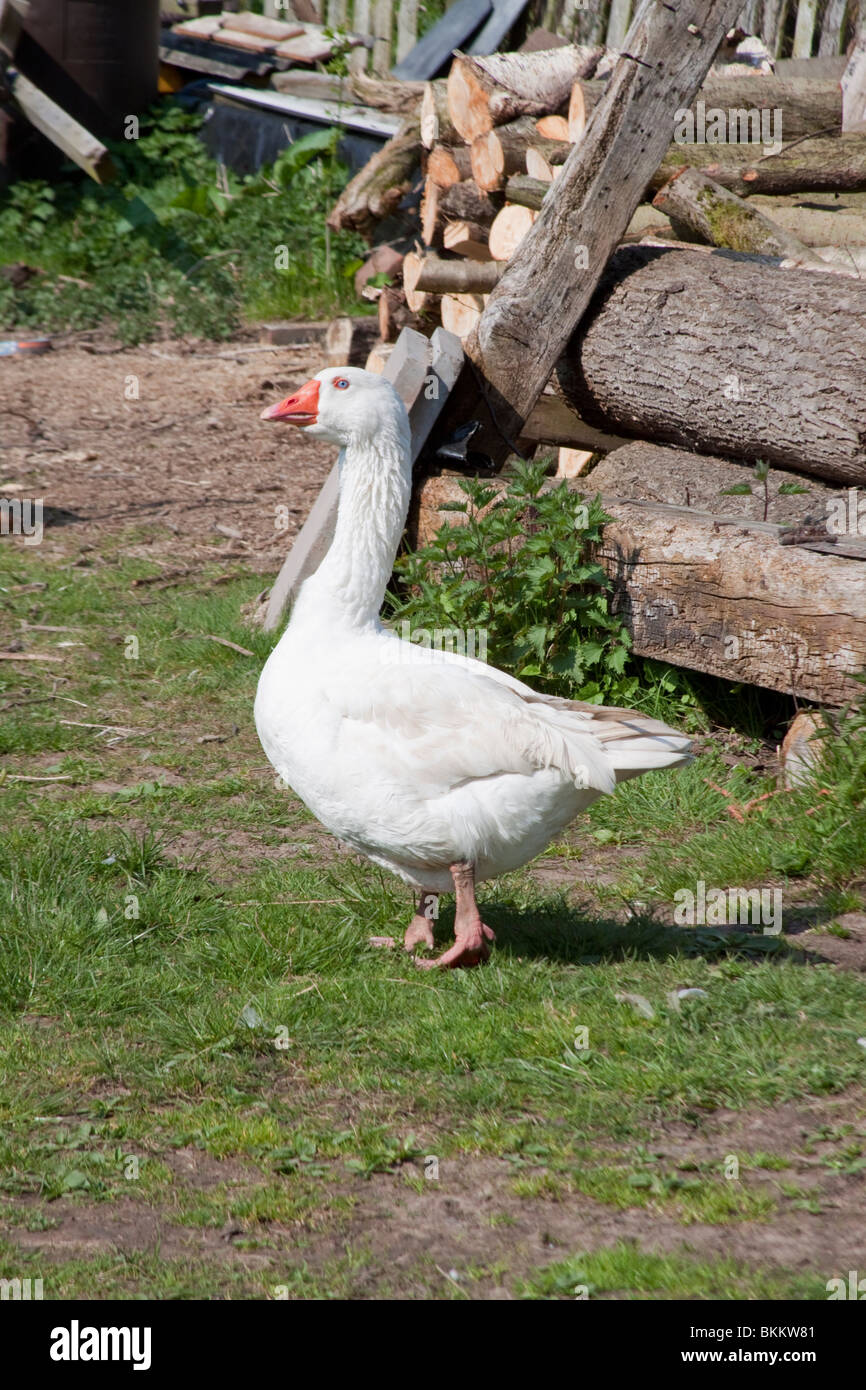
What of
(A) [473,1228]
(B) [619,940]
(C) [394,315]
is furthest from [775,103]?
(A) [473,1228]

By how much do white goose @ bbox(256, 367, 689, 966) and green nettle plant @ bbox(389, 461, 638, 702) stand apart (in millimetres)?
1535

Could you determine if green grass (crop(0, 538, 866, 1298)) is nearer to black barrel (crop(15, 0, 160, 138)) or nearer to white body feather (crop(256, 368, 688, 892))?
white body feather (crop(256, 368, 688, 892))

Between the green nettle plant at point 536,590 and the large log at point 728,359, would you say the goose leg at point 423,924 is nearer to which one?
the green nettle plant at point 536,590

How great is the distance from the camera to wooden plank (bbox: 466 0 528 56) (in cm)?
1286

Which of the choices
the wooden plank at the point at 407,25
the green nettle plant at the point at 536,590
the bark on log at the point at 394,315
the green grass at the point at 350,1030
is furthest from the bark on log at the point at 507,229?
the wooden plank at the point at 407,25

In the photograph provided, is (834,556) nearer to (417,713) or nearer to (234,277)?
(417,713)

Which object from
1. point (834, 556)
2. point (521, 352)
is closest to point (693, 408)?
point (521, 352)

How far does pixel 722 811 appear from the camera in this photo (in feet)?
17.1

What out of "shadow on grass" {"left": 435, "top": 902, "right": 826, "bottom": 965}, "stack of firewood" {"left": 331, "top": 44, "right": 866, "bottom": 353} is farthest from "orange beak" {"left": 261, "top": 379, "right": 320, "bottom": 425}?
"stack of firewood" {"left": 331, "top": 44, "right": 866, "bottom": 353}

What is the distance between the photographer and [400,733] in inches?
155

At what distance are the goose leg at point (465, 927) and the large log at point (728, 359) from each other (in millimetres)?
2952

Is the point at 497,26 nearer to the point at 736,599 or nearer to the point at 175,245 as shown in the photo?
the point at 175,245

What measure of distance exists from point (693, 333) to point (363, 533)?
112 inches

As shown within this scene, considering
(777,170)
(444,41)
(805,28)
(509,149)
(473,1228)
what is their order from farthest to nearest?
1. (444,41)
2. (805,28)
3. (509,149)
4. (777,170)
5. (473,1228)
